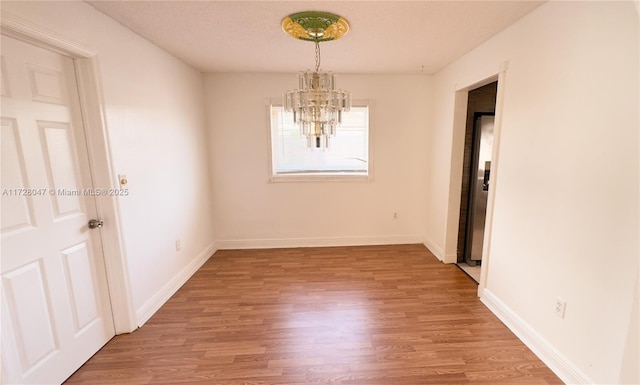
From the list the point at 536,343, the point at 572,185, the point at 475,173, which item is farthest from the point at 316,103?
the point at 536,343

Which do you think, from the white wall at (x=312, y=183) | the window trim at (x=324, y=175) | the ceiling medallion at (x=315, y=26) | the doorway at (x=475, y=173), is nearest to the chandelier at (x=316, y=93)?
the ceiling medallion at (x=315, y=26)

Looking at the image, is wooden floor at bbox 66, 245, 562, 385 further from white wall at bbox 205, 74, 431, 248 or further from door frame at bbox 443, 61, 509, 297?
white wall at bbox 205, 74, 431, 248

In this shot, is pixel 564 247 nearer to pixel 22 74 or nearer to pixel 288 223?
pixel 288 223

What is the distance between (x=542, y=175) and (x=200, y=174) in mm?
3411

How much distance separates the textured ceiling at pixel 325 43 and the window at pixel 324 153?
0.82 m

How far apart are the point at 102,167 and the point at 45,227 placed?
1.64 feet

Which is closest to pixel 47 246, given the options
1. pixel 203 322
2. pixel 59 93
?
pixel 59 93

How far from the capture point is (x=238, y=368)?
5.60 feet

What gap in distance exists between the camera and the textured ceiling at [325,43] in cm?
175

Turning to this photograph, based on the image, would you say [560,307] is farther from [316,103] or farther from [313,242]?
[313,242]

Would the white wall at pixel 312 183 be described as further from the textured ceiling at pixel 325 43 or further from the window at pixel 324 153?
the textured ceiling at pixel 325 43

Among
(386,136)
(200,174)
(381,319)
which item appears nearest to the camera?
(381,319)

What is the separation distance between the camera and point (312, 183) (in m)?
3.67

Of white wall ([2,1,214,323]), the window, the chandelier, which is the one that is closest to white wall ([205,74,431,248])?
the window
